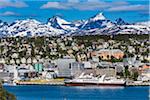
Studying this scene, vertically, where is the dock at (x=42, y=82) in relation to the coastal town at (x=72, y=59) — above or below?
below

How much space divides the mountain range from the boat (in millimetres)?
30137

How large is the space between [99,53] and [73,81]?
1101 cm

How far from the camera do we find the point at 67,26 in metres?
67.0

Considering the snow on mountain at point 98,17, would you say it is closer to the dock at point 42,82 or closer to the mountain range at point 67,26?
the mountain range at point 67,26

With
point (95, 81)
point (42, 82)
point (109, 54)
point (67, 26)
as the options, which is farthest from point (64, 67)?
point (67, 26)

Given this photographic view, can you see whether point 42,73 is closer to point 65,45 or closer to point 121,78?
point 121,78

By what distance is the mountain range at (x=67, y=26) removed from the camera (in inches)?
2327

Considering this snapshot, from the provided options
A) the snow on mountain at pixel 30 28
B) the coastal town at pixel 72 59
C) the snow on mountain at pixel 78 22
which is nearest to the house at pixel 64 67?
the coastal town at pixel 72 59

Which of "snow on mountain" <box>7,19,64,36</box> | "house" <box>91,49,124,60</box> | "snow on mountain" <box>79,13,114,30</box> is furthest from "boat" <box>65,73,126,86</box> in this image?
"snow on mountain" <box>79,13,114,30</box>

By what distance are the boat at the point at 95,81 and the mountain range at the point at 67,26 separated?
30.1 metres

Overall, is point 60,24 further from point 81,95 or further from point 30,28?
point 81,95

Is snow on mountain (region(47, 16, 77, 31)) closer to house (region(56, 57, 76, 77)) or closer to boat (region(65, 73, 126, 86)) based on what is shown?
house (region(56, 57, 76, 77))

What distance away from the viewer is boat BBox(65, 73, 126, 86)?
83.2ft

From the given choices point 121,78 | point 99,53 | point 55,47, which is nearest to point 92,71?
point 121,78
